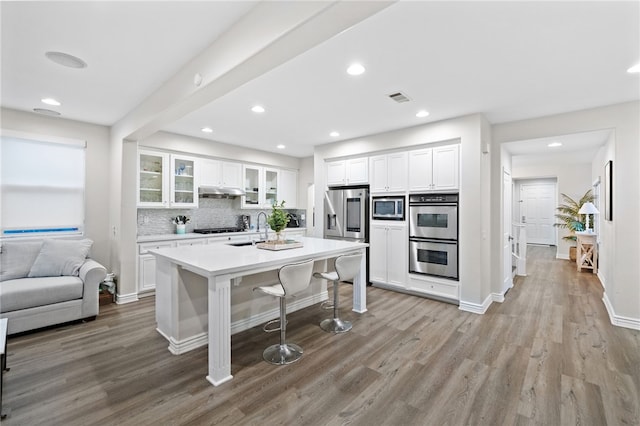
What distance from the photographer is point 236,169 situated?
584 cm

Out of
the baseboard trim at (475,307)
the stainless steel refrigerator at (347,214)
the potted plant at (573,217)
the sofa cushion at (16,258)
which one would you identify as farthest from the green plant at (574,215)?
the sofa cushion at (16,258)

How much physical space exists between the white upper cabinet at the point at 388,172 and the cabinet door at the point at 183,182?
122 inches

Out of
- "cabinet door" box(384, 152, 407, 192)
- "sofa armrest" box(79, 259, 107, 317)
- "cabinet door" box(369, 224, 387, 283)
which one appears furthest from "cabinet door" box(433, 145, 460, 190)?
"sofa armrest" box(79, 259, 107, 317)

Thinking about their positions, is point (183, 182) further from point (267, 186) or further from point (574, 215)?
point (574, 215)

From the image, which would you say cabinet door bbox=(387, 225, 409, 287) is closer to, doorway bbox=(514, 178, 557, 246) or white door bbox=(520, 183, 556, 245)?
doorway bbox=(514, 178, 557, 246)

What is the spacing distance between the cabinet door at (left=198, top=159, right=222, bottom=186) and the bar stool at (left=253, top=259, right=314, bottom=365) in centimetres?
337

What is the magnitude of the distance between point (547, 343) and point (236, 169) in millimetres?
5346

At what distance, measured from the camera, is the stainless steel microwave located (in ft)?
15.1

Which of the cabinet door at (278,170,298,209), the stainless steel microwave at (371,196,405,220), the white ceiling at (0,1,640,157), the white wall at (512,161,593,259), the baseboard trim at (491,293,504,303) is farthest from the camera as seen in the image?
the white wall at (512,161,593,259)

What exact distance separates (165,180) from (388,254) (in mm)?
3838

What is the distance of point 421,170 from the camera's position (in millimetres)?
4352

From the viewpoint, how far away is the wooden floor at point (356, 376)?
1.92 meters

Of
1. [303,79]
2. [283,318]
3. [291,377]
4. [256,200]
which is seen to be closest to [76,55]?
[303,79]

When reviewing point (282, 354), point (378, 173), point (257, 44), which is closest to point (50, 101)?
point (257, 44)
